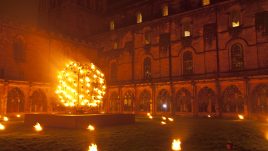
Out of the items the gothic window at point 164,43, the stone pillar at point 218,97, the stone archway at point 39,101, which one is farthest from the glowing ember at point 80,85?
the gothic window at point 164,43

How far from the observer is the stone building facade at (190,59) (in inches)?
1072

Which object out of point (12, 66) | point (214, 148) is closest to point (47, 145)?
point (214, 148)

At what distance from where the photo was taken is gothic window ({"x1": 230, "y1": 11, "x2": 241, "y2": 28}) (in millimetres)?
29002

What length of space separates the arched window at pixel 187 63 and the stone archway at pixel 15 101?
63.9 ft

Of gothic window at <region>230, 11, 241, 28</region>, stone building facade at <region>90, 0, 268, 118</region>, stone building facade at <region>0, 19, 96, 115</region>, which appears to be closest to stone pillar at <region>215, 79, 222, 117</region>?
stone building facade at <region>90, 0, 268, 118</region>

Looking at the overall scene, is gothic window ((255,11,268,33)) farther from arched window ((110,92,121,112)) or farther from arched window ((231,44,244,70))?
arched window ((110,92,121,112))

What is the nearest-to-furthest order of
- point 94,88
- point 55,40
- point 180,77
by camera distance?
1. point 94,88
2. point 180,77
3. point 55,40

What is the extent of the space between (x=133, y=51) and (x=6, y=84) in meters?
17.1

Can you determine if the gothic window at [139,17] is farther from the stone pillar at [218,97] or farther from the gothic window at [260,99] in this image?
the gothic window at [260,99]

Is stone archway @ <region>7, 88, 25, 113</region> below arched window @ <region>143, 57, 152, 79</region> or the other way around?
below

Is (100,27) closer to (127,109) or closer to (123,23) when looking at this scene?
(123,23)

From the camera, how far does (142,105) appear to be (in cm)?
3406

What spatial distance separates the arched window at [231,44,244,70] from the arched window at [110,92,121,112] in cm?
1583

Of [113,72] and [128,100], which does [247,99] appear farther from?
[113,72]
